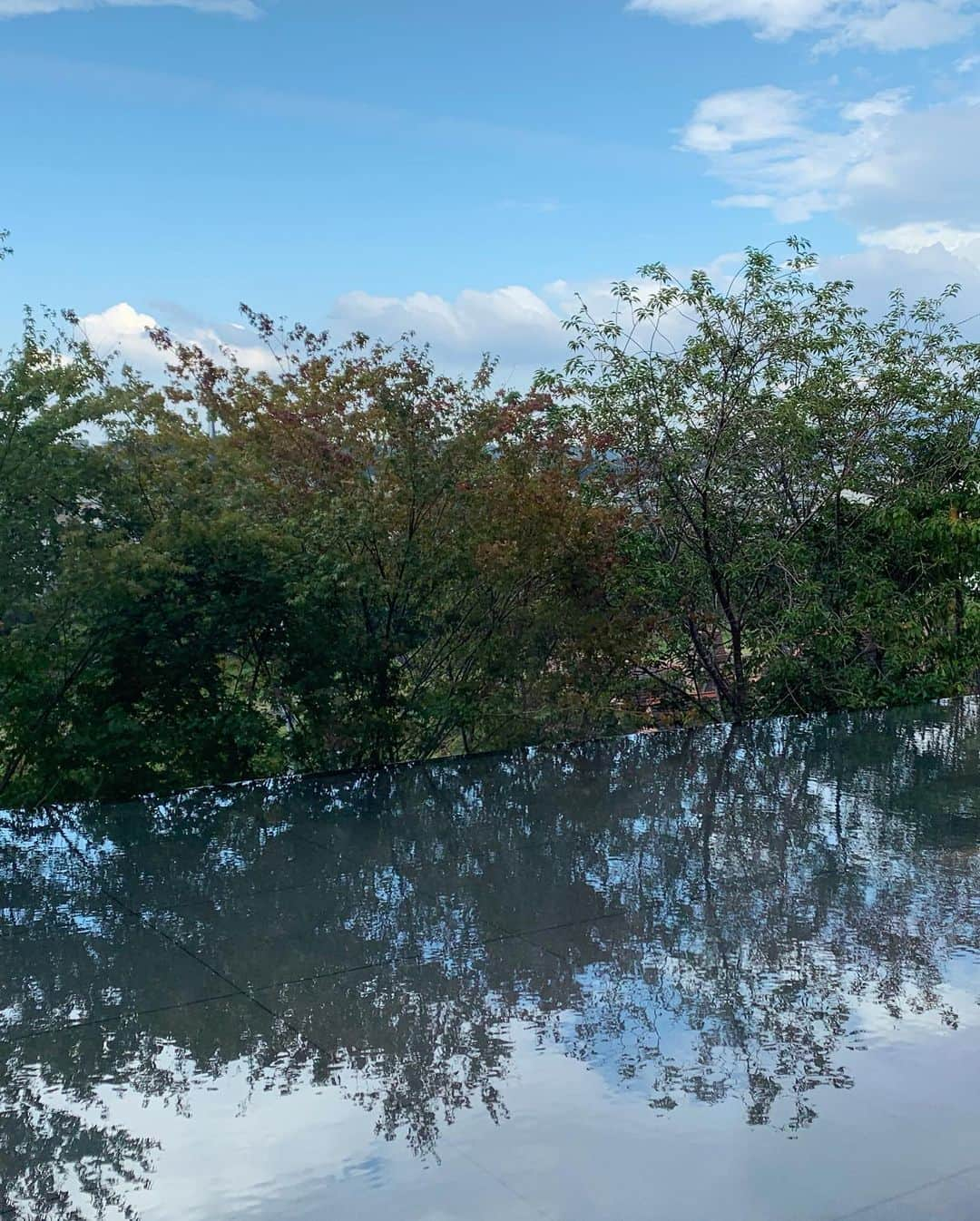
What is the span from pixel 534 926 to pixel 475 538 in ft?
9.49

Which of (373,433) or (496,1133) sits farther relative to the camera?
(373,433)

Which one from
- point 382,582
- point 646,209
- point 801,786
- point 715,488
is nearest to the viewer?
point 801,786

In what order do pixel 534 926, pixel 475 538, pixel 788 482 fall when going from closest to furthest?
pixel 534 926, pixel 475 538, pixel 788 482

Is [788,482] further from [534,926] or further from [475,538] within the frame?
[534,926]

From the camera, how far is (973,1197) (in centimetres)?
223

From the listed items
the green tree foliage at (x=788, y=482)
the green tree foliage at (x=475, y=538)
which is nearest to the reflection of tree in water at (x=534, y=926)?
the green tree foliage at (x=475, y=538)

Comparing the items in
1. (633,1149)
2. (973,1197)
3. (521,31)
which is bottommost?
(973,1197)

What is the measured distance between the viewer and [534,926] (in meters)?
3.64

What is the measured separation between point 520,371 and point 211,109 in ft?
14.5

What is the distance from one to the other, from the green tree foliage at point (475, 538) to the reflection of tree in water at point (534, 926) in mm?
543

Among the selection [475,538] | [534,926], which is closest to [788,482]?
[475,538]

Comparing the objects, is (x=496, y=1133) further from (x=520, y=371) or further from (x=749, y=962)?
(x=520, y=371)

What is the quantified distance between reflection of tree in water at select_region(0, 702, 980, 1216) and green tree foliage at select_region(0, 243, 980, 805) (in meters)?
0.54

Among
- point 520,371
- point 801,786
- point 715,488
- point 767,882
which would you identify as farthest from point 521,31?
point 767,882
